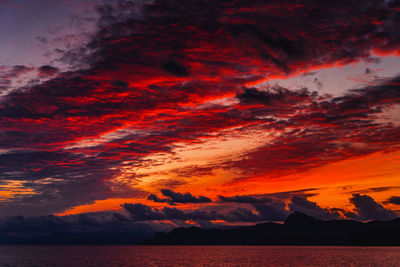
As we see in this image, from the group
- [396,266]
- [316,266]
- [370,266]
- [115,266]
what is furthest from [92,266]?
[396,266]

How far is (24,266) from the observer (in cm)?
17538

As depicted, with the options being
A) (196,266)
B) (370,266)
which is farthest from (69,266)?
(370,266)

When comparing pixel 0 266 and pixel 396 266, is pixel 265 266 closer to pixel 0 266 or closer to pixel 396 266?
pixel 396 266

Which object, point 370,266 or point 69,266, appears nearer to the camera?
point 370,266

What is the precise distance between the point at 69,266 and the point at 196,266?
218 ft

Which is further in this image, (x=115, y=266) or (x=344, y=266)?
(x=115, y=266)

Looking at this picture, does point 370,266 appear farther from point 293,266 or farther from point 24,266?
point 24,266

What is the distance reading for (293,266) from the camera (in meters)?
169

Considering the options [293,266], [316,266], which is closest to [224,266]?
[293,266]

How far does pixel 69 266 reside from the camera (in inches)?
7023

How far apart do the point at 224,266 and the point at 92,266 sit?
68413mm

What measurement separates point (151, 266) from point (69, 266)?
42765 mm

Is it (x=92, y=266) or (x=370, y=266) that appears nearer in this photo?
(x=370, y=266)

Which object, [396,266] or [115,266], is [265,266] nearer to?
[396,266]
